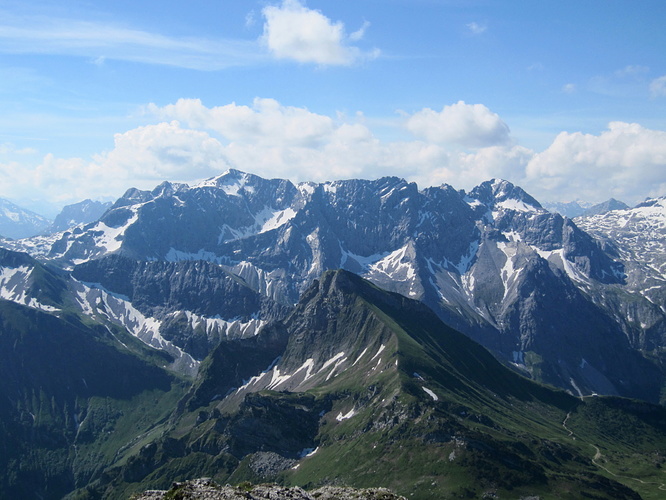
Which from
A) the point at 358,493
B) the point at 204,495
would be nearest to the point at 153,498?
the point at 204,495

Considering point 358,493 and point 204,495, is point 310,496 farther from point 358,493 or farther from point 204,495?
point 204,495

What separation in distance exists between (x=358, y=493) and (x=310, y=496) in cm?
862

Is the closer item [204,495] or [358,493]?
[204,495]

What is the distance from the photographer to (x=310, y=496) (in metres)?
101

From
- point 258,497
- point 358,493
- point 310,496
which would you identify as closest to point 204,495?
point 258,497

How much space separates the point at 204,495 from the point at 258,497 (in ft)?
27.2

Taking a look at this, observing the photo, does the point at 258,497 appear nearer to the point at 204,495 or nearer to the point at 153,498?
the point at 204,495

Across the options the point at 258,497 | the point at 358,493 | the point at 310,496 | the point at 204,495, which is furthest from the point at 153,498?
the point at 358,493

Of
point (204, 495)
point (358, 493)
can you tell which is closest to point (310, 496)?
point (358, 493)

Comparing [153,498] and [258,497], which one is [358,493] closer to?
[258,497]

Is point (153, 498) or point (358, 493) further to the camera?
point (358, 493)

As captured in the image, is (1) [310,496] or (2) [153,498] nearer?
(2) [153,498]

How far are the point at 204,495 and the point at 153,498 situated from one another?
32.8 feet

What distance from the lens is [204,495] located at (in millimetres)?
86750
